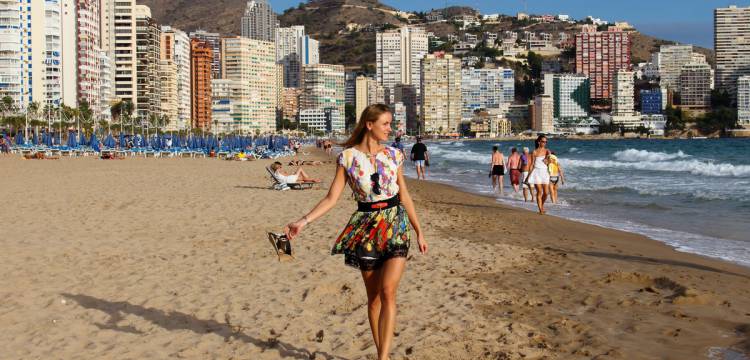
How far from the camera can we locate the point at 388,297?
407 cm

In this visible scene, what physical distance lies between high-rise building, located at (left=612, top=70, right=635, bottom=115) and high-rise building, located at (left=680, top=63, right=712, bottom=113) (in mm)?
10207

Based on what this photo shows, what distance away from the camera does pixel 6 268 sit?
22.9 ft

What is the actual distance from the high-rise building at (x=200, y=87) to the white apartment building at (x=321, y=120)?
1072 inches

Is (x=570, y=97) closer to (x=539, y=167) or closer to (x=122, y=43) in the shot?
(x=122, y=43)

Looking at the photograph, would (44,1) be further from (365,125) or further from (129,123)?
(365,125)

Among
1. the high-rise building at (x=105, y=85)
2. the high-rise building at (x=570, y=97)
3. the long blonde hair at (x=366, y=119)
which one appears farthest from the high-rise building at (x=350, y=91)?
the long blonde hair at (x=366, y=119)

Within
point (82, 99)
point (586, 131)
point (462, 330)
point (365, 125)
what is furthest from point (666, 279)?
point (586, 131)

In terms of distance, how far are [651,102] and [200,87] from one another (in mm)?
89921

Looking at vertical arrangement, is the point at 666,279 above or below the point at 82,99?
below

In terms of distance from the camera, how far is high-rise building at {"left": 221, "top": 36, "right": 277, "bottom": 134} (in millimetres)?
156625

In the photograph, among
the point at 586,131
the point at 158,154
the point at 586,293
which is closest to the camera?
the point at 586,293

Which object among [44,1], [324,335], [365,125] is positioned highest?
[44,1]

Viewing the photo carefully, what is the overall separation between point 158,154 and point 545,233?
4387 centimetres

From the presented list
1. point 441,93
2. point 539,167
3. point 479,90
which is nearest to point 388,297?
point 539,167
